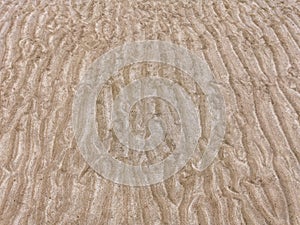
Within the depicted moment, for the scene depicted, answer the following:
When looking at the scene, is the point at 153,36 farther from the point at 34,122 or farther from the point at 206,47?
the point at 34,122

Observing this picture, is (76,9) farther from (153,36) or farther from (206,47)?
(206,47)

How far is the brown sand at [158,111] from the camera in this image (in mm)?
4730

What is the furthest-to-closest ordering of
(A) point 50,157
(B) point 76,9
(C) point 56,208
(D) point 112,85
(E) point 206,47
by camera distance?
(B) point 76,9
(E) point 206,47
(D) point 112,85
(A) point 50,157
(C) point 56,208

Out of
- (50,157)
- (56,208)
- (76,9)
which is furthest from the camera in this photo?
(76,9)

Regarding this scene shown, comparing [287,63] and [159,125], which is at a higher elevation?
[287,63]

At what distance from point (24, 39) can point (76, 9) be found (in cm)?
131

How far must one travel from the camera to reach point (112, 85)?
6199mm

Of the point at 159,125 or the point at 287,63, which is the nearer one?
the point at 159,125

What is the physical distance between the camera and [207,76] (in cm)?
634

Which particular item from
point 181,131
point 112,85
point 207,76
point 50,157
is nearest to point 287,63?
point 207,76

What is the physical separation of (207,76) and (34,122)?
2.56 metres

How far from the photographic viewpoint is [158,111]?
581 centimetres

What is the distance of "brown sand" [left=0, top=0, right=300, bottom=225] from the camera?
15.5ft

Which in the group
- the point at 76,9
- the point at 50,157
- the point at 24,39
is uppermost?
the point at 76,9
